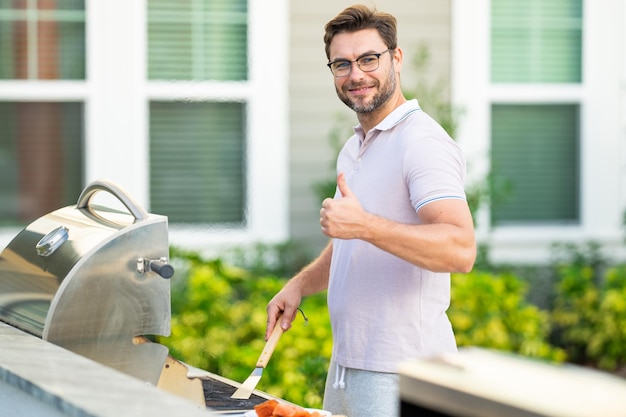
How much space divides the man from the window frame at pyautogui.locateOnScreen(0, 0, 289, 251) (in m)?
4.03

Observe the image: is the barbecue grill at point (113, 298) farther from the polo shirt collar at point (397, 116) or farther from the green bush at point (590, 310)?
the green bush at point (590, 310)

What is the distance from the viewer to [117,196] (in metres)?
A: 2.92

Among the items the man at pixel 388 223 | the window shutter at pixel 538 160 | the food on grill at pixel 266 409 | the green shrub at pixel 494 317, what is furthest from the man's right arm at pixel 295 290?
the window shutter at pixel 538 160

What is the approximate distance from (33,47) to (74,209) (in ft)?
13.0

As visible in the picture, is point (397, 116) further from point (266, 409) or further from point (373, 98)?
point (266, 409)

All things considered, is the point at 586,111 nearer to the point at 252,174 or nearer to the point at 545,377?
the point at 252,174

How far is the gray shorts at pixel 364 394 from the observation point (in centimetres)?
292

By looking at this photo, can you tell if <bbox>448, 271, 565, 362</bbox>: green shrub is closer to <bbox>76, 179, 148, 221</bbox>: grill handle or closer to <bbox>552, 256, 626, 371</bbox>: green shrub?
<bbox>552, 256, 626, 371</bbox>: green shrub

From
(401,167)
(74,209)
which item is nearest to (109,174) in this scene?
(74,209)

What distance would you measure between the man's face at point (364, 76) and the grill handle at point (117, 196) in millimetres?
631

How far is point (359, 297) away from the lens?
9.80 ft

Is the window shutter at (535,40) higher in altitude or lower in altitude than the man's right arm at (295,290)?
higher

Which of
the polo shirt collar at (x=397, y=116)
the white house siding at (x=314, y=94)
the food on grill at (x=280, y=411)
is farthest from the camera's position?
the white house siding at (x=314, y=94)

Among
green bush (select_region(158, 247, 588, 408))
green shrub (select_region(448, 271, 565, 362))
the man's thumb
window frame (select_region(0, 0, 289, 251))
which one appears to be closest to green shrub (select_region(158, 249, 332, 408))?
green bush (select_region(158, 247, 588, 408))
